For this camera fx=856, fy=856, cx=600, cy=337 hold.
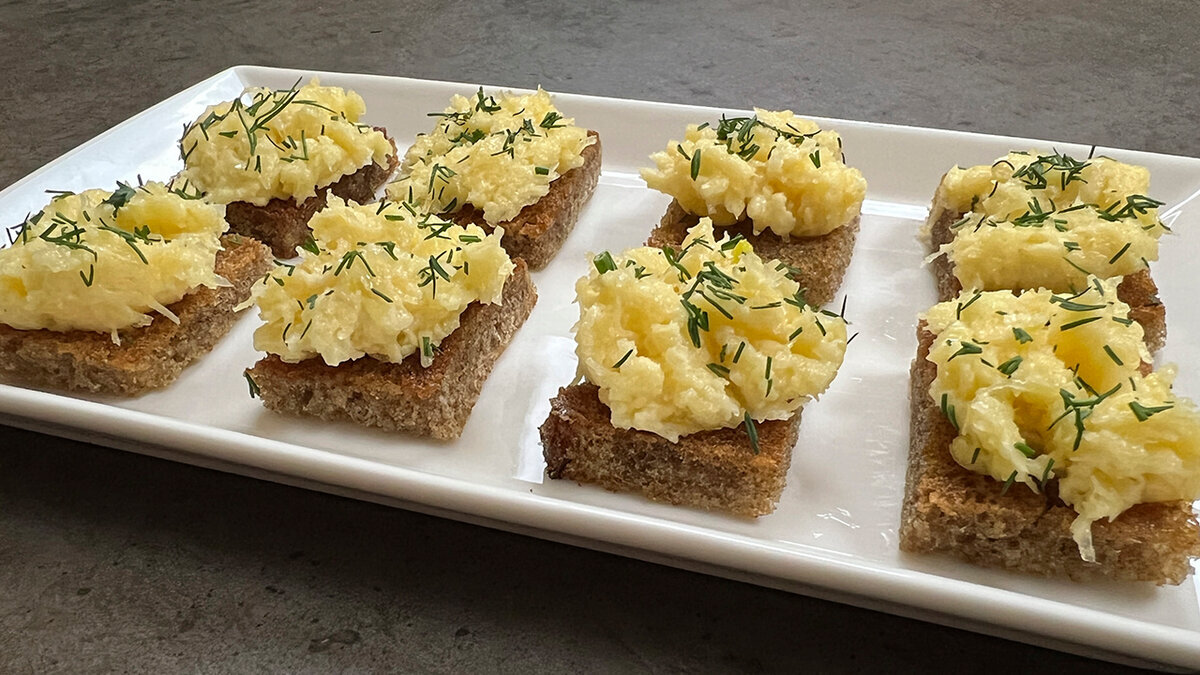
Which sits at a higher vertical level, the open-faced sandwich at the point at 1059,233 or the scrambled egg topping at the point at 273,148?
the scrambled egg topping at the point at 273,148

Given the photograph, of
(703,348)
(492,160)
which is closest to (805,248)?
(703,348)

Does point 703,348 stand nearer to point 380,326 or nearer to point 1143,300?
point 380,326

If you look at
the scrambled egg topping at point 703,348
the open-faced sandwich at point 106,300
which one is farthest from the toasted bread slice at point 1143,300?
the open-faced sandwich at point 106,300

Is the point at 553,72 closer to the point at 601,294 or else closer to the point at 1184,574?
the point at 601,294

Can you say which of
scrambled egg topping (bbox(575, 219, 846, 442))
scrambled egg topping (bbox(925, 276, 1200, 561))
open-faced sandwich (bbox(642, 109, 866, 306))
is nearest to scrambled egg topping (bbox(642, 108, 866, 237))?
open-faced sandwich (bbox(642, 109, 866, 306))

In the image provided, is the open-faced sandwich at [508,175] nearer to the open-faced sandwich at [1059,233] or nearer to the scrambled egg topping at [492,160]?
the scrambled egg topping at [492,160]

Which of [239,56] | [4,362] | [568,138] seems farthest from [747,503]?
[239,56]
